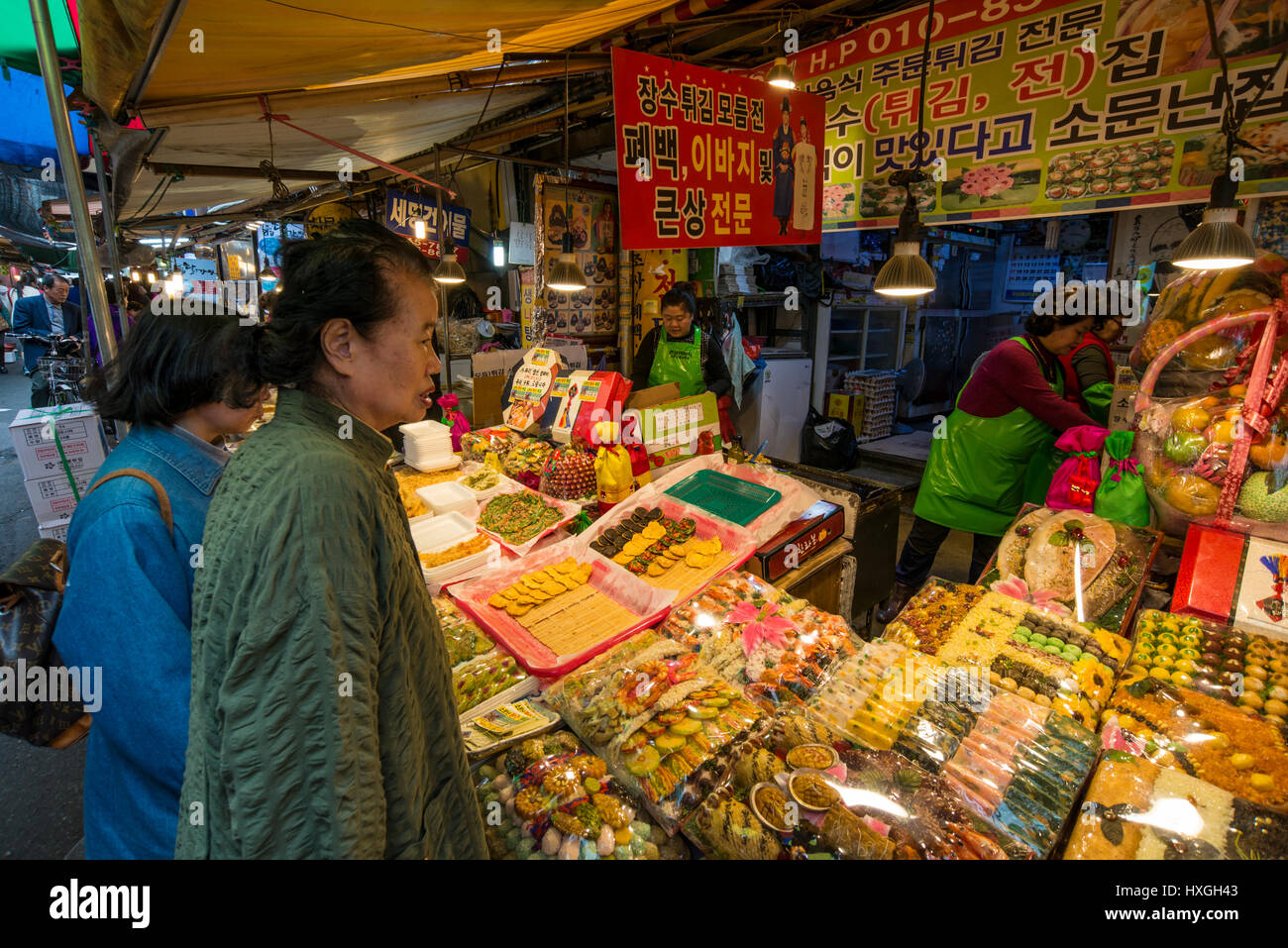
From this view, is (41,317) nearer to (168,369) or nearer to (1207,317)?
(168,369)

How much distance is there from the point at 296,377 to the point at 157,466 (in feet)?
2.54

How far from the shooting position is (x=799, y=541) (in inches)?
117

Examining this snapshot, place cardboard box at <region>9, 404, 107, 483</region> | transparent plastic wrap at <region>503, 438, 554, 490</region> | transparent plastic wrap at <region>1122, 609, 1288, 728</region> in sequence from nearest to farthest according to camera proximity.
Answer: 1. transparent plastic wrap at <region>1122, 609, 1288, 728</region>
2. transparent plastic wrap at <region>503, 438, 554, 490</region>
3. cardboard box at <region>9, 404, 107, 483</region>

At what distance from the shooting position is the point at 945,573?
554cm

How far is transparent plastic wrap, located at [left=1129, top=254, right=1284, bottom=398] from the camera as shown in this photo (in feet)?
7.70

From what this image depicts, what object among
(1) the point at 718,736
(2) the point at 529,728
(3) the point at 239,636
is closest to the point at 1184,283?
(1) the point at 718,736

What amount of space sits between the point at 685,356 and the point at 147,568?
4237mm

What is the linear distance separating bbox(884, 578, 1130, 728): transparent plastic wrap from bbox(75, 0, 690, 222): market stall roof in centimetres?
289

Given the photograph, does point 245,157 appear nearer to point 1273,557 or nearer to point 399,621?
point 399,621

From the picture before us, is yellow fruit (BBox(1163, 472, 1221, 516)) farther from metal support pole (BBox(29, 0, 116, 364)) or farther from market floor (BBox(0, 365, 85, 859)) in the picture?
market floor (BBox(0, 365, 85, 859))

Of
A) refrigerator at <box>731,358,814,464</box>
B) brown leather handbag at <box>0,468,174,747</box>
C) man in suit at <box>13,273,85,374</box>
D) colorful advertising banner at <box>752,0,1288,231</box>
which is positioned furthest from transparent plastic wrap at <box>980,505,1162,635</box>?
man in suit at <box>13,273,85,374</box>

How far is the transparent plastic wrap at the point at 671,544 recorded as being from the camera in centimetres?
269

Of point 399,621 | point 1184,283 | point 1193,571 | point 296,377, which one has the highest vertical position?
point 1184,283

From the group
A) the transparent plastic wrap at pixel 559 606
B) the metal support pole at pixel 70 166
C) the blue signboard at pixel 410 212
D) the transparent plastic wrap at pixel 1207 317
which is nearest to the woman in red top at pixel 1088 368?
the transparent plastic wrap at pixel 1207 317
